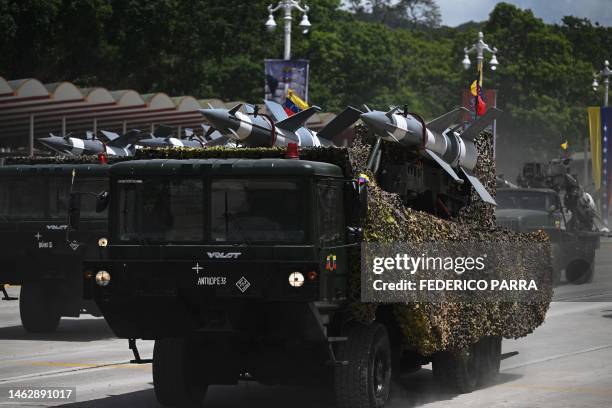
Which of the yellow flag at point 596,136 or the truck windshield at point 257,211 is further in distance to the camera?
the yellow flag at point 596,136

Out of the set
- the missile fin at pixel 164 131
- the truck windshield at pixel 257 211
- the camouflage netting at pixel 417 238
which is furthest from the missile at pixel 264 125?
the missile fin at pixel 164 131

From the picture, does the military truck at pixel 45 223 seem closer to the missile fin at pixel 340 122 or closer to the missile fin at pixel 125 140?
the missile fin at pixel 125 140

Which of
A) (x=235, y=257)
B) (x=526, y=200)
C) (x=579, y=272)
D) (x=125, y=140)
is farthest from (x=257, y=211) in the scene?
(x=579, y=272)

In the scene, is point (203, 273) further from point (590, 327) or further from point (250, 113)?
point (590, 327)

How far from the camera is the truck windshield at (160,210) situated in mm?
12211

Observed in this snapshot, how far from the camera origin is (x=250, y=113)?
51.5ft

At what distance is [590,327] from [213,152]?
12.6 meters

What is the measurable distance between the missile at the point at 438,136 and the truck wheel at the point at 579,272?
17901 millimetres

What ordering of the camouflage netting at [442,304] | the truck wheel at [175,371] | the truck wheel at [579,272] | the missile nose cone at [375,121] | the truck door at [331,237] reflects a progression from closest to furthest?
the truck door at [331,237], the camouflage netting at [442,304], the truck wheel at [175,371], the missile nose cone at [375,121], the truck wheel at [579,272]

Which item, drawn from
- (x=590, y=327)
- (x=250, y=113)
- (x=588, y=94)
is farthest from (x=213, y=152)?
(x=588, y=94)

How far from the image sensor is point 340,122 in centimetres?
1564

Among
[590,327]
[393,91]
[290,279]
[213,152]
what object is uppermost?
[393,91]

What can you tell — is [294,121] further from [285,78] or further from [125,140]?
[285,78]

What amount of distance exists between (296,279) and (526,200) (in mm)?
23192
